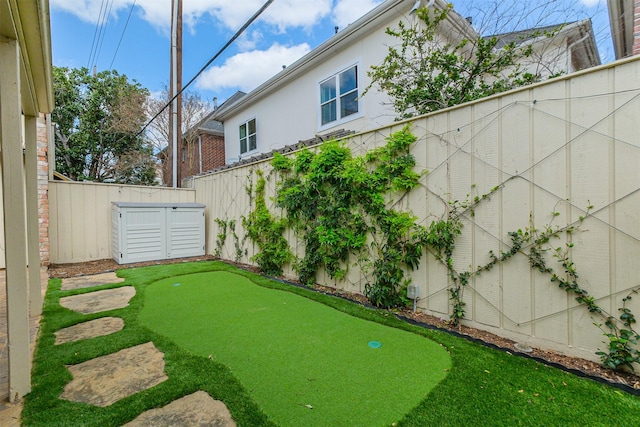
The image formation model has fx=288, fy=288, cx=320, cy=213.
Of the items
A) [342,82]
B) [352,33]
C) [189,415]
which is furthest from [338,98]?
[189,415]

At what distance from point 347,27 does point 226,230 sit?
17.4ft

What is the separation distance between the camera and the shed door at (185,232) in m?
6.87

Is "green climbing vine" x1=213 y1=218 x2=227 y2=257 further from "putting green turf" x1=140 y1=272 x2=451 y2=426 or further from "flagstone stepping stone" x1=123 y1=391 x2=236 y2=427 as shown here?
"flagstone stepping stone" x1=123 y1=391 x2=236 y2=427

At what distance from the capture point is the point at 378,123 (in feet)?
20.0

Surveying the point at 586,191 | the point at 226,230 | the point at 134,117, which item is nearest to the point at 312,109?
the point at 226,230

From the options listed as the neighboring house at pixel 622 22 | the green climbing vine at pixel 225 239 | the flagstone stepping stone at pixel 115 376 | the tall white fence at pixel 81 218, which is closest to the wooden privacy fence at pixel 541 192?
the flagstone stepping stone at pixel 115 376

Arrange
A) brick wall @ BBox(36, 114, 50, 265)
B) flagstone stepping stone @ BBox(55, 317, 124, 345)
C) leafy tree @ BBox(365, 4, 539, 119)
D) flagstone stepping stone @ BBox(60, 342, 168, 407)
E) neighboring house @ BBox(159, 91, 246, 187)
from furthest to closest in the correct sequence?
1. neighboring house @ BBox(159, 91, 246, 187)
2. brick wall @ BBox(36, 114, 50, 265)
3. leafy tree @ BBox(365, 4, 539, 119)
4. flagstone stepping stone @ BBox(55, 317, 124, 345)
5. flagstone stepping stone @ BBox(60, 342, 168, 407)

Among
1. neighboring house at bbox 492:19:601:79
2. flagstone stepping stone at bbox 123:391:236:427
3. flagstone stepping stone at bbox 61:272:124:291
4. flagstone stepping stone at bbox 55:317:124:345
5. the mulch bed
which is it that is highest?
neighboring house at bbox 492:19:601:79

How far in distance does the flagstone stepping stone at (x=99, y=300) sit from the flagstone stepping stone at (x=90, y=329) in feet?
1.32

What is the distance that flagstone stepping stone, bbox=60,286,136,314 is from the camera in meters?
3.58

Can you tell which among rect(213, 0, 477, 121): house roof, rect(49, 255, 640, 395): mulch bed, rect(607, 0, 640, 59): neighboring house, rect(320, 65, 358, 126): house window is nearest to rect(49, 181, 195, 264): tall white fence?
rect(213, 0, 477, 121): house roof

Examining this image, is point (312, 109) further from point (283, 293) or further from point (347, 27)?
point (283, 293)

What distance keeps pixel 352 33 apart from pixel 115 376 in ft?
22.6

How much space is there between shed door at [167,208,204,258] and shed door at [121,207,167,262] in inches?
6.0
